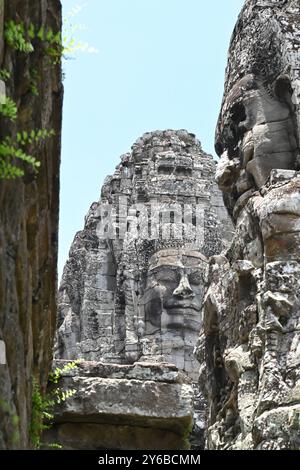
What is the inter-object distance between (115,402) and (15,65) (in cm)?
308

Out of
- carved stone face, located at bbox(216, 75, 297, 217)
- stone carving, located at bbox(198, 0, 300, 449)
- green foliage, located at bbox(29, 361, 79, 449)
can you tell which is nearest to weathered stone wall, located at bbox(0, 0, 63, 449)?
green foliage, located at bbox(29, 361, 79, 449)

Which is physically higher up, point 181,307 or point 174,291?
point 174,291

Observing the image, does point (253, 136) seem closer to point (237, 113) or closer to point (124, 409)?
point (237, 113)

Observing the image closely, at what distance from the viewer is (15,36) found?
14.3 feet

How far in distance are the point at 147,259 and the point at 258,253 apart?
16.7m

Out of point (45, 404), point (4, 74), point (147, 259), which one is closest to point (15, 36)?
point (4, 74)

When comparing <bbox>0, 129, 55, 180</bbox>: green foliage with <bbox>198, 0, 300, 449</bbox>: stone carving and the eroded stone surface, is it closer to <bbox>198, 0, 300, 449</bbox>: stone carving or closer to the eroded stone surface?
the eroded stone surface

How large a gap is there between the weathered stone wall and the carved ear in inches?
188

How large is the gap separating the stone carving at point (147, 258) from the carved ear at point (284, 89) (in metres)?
13.0

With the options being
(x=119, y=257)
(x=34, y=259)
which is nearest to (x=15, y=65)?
(x=34, y=259)

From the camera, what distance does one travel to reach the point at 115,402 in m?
6.99

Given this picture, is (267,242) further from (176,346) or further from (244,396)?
(176,346)

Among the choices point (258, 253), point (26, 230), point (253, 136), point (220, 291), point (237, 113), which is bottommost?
point (26, 230)

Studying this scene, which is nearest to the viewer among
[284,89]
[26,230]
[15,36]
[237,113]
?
[15,36]
